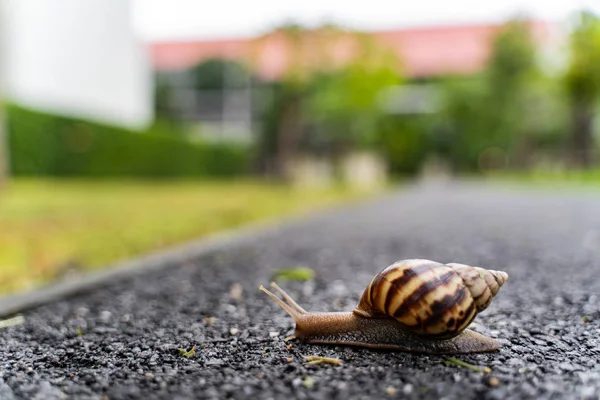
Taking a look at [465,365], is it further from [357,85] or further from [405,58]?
[405,58]

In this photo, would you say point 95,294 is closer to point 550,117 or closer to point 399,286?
point 399,286

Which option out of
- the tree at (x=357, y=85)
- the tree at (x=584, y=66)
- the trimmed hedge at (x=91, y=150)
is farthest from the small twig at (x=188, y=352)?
the tree at (x=584, y=66)

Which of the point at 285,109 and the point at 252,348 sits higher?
the point at 285,109

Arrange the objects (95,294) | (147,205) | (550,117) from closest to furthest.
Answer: (95,294) < (147,205) < (550,117)

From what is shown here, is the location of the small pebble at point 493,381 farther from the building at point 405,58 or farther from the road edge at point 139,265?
the building at point 405,58

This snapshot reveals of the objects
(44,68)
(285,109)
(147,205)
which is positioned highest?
(44,68)

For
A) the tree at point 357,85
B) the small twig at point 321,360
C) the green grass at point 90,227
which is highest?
the tree at point 357,85

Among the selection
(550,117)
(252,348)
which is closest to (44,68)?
(252,348)

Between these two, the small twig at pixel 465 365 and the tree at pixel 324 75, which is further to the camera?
the tree at pixel 324 75
